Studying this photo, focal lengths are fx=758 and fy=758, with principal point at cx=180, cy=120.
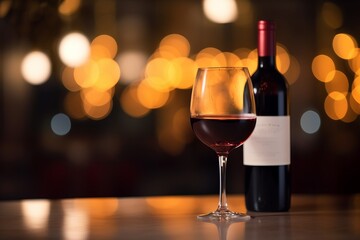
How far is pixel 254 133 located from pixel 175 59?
4.37 metres

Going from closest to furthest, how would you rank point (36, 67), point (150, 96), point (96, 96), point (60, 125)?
point (60, 125) → point (36, 67) → point (96, 96) → point (150, 96)

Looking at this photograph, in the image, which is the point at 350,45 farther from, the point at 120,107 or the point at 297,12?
the point at 120,107

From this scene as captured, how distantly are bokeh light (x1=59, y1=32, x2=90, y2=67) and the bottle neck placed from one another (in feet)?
12.9

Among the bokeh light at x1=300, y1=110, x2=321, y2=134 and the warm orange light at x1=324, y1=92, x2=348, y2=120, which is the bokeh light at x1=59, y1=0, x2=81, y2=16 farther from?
the warm orange light at x1=324, y1=92, x2=348, y2=120

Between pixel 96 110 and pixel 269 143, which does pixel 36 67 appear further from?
pixel 269 143

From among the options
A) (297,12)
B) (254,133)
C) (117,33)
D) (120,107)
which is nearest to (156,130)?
(120,107)

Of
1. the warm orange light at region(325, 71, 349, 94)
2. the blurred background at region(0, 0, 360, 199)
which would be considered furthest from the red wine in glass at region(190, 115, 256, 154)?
the warm orange light at region(325, 71, 349, 94)

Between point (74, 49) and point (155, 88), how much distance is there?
0.69m

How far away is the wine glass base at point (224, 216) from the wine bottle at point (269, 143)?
0.33 ft

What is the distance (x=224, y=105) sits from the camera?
3.83 ft

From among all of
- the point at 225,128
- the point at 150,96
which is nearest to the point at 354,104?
the point at 150,96

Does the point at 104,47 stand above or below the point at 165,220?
above

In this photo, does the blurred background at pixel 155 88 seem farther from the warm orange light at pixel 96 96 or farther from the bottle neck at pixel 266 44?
the bottle neck at pixel 266 44

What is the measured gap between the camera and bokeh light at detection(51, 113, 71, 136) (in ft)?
16.7
